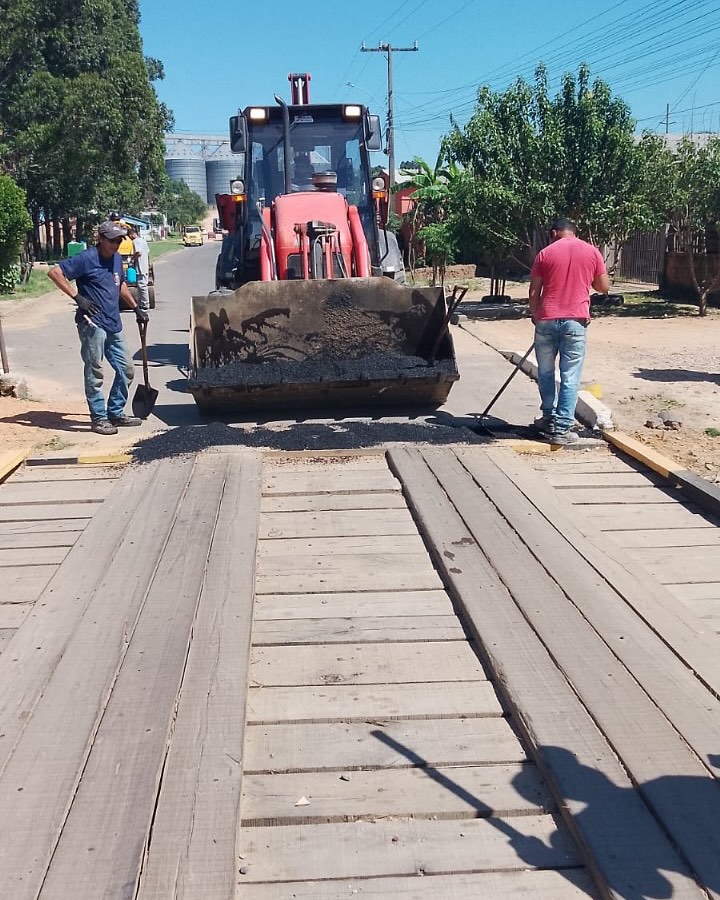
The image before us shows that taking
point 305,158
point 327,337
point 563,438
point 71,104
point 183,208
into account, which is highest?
point 183,208

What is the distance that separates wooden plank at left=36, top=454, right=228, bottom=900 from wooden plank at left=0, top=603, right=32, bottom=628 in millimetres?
574

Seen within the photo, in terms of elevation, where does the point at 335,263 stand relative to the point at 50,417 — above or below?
above

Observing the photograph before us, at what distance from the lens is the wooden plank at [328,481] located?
5.92 m

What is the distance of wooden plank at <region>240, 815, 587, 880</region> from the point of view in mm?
2451

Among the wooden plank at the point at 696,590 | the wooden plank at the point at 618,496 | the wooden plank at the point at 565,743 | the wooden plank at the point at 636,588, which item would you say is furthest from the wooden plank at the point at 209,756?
the wooden plank at the point at 618,496

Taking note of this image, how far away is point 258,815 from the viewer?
2.66 meters

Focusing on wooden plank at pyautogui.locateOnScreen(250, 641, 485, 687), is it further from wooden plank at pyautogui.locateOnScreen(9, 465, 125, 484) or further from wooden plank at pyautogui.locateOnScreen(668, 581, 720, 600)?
wooden plank at pyautogui.locateOnScreen(9, 465, 125, 484)

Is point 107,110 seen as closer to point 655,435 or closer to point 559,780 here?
point 655,435

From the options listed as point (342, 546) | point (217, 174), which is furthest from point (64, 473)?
point (217, 174)

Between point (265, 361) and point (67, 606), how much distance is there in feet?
14.7

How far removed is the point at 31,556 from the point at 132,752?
2246 mm

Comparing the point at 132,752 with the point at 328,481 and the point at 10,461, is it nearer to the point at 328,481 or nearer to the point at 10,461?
the point at 328,481

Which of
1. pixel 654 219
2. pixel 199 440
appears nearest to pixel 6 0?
pixel 654 219

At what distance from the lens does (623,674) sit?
11.1 feet
